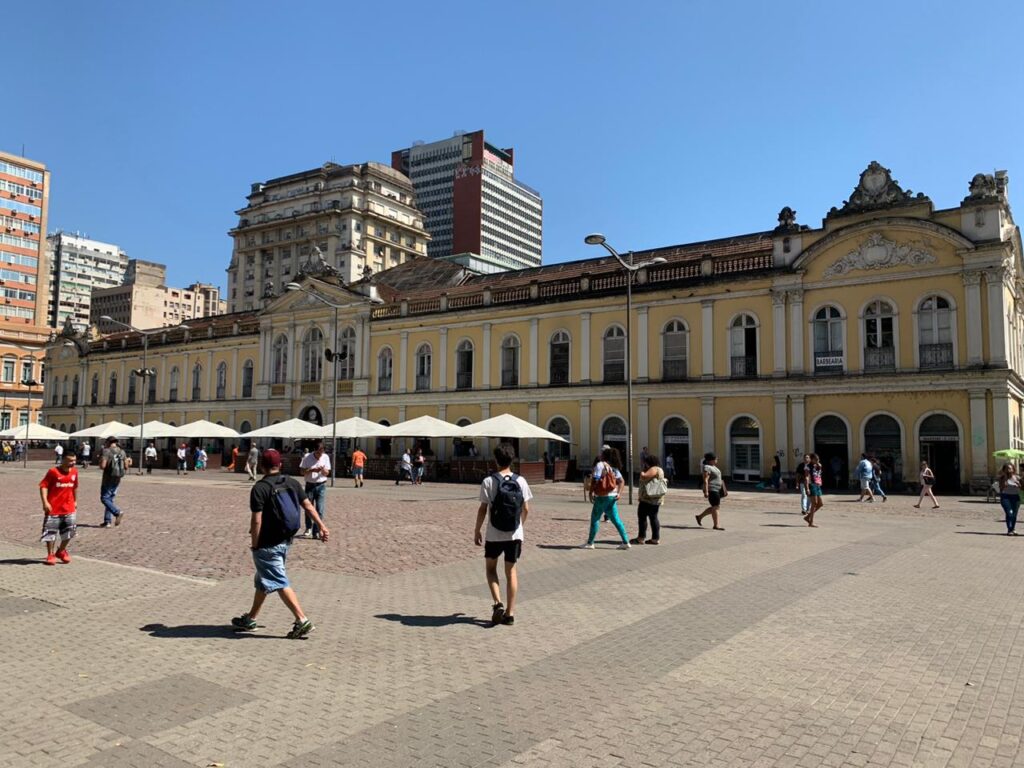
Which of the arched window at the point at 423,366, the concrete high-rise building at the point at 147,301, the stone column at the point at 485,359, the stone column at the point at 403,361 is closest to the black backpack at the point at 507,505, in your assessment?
the stone column at the point at 485,359

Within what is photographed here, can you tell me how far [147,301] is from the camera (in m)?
126

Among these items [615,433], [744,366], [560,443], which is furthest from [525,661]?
[560,443]

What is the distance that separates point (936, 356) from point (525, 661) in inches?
1076

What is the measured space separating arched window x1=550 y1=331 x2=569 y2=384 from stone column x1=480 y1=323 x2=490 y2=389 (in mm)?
3938

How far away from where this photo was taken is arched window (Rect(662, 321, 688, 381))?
1345 inches

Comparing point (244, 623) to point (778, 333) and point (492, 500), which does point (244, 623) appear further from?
point (778, 333)

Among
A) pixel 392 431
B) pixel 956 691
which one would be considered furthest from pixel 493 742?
pixel 392 431

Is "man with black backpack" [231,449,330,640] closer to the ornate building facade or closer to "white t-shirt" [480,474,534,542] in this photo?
"white t-shirt" [480,474,534,542]

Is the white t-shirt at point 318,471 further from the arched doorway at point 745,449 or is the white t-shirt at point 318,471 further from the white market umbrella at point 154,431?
the white market umbrella at point 154,431

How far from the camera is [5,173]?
295 feet

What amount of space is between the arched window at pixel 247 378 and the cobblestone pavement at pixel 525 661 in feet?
135

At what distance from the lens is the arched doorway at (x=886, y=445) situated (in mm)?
28453

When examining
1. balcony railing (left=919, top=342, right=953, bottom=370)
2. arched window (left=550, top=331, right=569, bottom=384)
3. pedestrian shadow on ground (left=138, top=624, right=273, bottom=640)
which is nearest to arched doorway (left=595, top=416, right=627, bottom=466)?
arched window (left=550, top=331, right=569, bottom=384)

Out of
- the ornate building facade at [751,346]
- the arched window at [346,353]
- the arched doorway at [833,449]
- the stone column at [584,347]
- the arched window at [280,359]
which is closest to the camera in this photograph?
the ornate building facade at [751,346]
